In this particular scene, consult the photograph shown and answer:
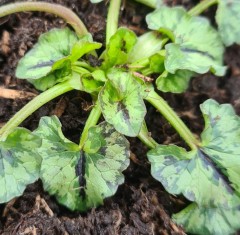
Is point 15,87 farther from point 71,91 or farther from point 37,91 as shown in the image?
point 71,91

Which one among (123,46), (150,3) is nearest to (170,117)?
(123,46)

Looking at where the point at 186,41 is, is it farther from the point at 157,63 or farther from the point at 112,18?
the point at 112,18

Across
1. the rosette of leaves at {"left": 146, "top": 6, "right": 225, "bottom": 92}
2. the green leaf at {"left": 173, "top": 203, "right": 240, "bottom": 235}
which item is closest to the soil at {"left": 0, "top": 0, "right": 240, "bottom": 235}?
the green leaf at {"left": 173, "top": 203, "right": 240, "bottom": 235}

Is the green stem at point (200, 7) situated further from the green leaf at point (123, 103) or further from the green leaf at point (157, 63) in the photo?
the green leaf at point (123, 103)

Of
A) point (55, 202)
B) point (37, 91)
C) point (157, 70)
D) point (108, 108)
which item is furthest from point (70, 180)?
point (157, 70)

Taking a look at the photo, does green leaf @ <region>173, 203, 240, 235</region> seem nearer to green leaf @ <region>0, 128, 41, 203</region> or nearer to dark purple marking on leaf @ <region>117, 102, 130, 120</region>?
dark purple marking on leaf @ <region>117, 102, 130, 120</region>

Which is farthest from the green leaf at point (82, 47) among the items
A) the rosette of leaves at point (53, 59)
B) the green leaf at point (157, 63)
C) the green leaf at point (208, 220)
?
the green leaf at point (208, 220)
